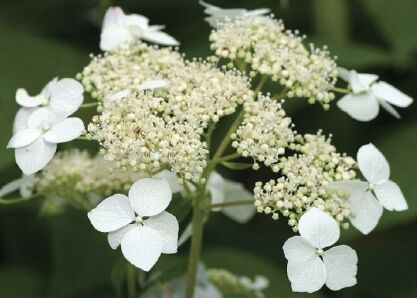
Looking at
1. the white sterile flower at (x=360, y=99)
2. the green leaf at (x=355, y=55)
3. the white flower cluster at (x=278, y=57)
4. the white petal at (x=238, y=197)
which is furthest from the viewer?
the green leaf at (x=355, y=55)

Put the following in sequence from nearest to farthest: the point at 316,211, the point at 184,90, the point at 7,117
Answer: the point at 316,211, the point at 184,90, the point at 7,117

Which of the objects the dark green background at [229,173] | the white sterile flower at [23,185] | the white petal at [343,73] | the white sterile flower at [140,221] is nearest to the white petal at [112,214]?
the white sterile flower at [140,221]

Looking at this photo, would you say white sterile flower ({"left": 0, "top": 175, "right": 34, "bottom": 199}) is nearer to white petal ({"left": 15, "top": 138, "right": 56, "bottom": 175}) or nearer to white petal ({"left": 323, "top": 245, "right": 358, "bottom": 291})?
white petal ({"left": 15, "top": 138, "right": 56, "bottom": 175})

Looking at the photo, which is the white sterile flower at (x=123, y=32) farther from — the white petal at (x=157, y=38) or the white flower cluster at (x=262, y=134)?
the white flower cluster at (x=262, y=134)

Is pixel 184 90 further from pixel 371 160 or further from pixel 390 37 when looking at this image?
pixel 390 37

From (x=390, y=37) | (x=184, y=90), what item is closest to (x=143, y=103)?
(x=184, y=90)

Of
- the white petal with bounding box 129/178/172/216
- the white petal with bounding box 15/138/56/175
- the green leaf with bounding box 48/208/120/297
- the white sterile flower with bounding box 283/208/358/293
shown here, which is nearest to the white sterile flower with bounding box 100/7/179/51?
the white petal with bounding box 15/138/56/175

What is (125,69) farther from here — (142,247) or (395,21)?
(395,21)

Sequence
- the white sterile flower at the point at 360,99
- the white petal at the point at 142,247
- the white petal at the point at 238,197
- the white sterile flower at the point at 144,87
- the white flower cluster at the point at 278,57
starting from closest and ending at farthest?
the white petal at the point at 142,247, the white sterile flower at the point at 144,87, the white flower cluster at the point at 278,57, the white sterile flower at the point at 360,99, the white petal at the point at 238,197
